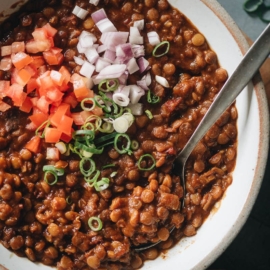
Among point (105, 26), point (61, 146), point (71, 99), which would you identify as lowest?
point (61, 146)

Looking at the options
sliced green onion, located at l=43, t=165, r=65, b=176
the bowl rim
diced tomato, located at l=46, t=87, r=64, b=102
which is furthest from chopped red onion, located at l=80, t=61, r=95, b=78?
the bowl rim

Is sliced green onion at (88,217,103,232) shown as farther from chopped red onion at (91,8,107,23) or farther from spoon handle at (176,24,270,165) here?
chopped red onion at (91,8,107,23)

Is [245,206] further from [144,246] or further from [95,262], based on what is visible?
[95,262]

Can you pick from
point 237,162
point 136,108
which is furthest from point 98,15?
point 237,162

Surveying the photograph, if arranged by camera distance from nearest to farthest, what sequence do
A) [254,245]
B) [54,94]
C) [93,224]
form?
[54,94]
[93,224]
[254,245]

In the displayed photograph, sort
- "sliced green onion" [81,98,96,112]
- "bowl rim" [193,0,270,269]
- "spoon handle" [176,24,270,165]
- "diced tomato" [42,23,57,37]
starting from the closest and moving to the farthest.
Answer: "spoon handle" [176,24,270,165] < "bowl rim" [193,0,270,269] < "sliced green onion" [81,98,96,112] < "diced tomato" [42,23,57,37]

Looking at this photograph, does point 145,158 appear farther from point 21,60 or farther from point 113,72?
point 21,60
